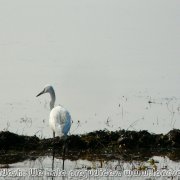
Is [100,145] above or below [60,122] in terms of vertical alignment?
below

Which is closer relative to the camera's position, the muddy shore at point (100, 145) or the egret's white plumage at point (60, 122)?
the muddy shore at point (100, 145)

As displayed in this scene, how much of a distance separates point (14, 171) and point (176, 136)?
452cm

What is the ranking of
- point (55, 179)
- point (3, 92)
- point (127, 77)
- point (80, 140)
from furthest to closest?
point (127, 77)
point (3, 92)
point (80, 140)
point (55, 179)

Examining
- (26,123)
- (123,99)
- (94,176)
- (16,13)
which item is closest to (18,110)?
(26,123)

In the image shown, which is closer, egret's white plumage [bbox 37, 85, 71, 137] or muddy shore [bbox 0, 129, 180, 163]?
muddy shore [bbox 0, 129, 180, 163]

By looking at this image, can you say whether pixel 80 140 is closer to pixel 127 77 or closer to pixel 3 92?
pixel 3 92

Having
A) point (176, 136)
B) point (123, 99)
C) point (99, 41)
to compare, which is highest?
point (99, 41)

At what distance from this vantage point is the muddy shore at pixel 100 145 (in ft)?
52.9

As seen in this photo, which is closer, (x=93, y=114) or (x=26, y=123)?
(x=26, y=123)

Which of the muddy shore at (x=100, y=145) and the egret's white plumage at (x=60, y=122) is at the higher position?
the egret's white plumage at (x=60, y=122)

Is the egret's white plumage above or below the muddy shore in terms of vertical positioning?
above

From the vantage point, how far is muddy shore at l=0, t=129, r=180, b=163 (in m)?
16.1

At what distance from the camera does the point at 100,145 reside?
55.1ft

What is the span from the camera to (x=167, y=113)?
68.5 feet
